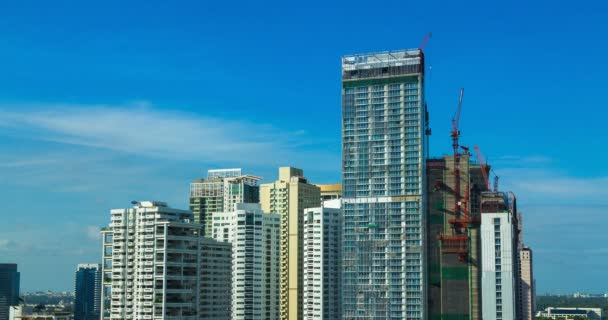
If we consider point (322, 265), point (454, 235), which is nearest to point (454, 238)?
point (454, 235)

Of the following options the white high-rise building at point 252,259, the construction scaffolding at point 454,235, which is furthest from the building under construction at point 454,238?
the white high-rise building at point 252,259

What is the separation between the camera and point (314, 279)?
556 feet

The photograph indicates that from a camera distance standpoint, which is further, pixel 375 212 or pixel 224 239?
pixel 224 239

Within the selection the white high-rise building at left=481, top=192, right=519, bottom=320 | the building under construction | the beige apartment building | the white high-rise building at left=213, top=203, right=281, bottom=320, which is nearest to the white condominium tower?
the white high-rise building at left=213, top=203, right=281, bottom=320

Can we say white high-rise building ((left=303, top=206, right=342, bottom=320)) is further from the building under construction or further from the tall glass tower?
the building under construction

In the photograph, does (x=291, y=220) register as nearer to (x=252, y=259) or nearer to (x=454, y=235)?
(x=252, y=259)

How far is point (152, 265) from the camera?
136 m

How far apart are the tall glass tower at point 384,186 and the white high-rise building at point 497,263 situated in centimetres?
1086

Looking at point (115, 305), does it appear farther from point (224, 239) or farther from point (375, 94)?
point (375, 94)

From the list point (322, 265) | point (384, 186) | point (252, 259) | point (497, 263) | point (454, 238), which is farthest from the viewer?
point (252, 259)

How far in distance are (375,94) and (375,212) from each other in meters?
21.5

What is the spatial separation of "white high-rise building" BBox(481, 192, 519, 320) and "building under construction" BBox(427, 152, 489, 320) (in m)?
2.13

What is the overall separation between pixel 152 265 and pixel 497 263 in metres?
59.1

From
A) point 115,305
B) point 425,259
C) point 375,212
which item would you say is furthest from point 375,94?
point 115,305
